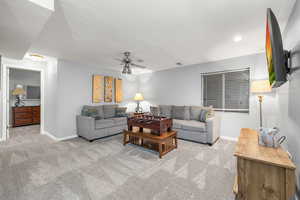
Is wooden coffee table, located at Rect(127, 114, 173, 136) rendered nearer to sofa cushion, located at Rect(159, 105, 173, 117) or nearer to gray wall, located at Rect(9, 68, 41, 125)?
sofa cushion, located at Rect(159, 105, 173, 117)

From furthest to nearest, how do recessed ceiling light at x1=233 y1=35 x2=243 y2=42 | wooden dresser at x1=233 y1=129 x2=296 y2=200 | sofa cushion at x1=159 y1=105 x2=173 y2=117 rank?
sofa cushion at x1=159 y1=105 x2=173 y2=117, recessed ceiling light at x1=233 y1=35 x2=243 y2=42, wooden dresser at x1=233 y1=129 x2=296 y2=200

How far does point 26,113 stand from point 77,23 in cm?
548

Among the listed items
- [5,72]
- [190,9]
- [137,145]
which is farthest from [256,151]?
[5,72]

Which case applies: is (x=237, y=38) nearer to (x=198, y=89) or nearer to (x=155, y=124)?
(x=198, y=89)

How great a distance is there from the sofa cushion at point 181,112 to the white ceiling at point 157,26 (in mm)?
1819

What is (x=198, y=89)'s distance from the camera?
13.9 ft

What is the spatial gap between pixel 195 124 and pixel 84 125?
3.12 meters

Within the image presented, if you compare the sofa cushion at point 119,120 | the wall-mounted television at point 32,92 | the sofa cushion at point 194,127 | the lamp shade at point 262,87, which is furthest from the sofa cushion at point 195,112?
A: the wall-mounted television at point 32,92

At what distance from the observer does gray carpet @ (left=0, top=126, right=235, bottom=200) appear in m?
1.55

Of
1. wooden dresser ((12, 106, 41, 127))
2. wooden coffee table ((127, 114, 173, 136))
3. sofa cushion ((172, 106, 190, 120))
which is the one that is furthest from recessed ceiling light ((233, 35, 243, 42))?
wooden dresser ((12, 106, 41, 127))

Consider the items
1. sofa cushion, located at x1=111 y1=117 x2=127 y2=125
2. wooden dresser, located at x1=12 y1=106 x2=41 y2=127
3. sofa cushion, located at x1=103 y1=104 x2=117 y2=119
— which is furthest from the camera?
wooden dresser, located at x1=12 y1=106 x2=41 y2=127

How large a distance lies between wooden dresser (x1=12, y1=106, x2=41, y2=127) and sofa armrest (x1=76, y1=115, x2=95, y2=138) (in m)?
3.18

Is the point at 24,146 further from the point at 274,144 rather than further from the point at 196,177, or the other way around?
the point at 274,144

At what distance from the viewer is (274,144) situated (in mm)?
1344
